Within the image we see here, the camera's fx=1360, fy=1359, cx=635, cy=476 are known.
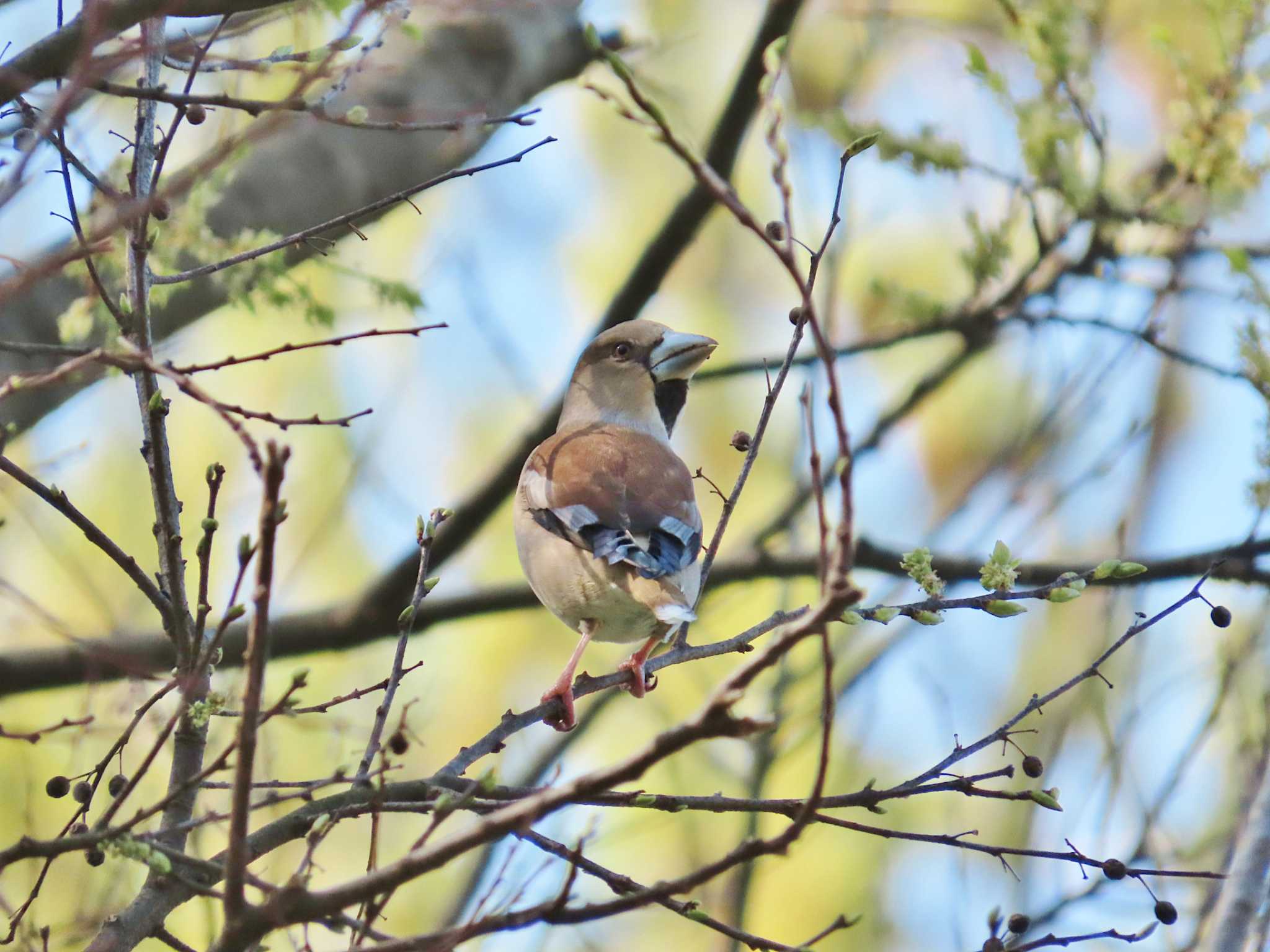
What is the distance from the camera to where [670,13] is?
9.66m

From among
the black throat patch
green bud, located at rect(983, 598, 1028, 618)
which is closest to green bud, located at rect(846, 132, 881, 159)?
green bud, located at rect(983, 598, 1028, 618)

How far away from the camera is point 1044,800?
287 cm

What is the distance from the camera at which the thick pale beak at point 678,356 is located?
218 inches

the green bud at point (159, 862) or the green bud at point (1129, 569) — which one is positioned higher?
the green bud at point (1129, 569)

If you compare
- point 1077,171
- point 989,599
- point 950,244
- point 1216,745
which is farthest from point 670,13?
point 989,599

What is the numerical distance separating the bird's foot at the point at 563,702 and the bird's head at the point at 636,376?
1.81 m

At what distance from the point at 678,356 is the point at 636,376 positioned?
0.22 m

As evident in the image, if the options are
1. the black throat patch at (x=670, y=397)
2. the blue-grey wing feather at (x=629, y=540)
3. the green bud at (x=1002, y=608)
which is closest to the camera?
the green bud at (x=1002, y=608)

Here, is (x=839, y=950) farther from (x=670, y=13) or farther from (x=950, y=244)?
(x=670, y=13)

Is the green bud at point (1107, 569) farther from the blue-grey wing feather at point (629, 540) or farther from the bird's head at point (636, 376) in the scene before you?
the bird's head at point (636, 376)

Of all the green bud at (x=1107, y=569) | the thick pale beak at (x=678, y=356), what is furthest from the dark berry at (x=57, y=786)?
the thick pale beak at (x=678, y=356)

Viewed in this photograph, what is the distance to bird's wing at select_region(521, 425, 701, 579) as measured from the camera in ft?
14.2

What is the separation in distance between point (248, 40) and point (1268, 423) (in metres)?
4.34

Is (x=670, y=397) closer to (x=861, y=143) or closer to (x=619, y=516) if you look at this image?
(x=619, y=516)
